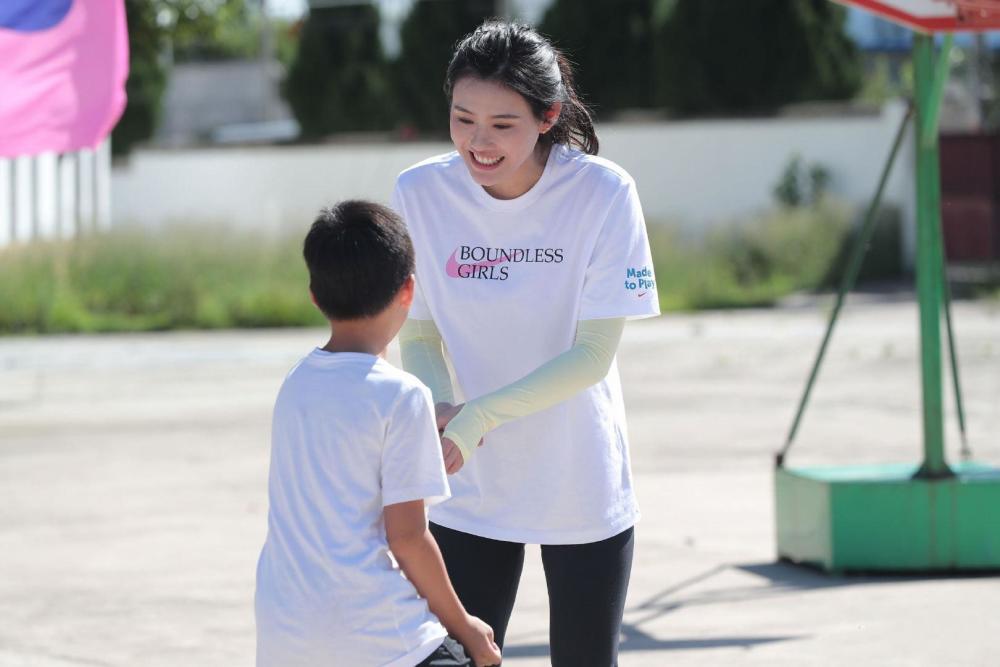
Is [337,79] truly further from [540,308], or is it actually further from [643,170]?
[540,308]

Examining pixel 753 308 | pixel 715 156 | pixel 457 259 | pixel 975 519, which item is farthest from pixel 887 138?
pixel 457 259

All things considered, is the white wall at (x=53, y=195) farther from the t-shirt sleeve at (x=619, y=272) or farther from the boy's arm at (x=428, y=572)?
the boy's arm at (x=428, y=572)

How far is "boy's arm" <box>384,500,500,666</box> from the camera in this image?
2.54 metres

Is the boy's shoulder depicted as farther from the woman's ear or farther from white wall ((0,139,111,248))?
white wall ((0,139,111,248))

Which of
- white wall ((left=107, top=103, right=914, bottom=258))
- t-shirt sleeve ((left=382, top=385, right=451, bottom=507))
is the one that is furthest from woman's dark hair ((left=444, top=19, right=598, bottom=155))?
white wall ((left=107, top=103, right=914, bottom=258))

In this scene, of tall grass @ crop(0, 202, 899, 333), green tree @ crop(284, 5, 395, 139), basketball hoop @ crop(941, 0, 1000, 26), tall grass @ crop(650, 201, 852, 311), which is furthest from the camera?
green tree @ crop(284, 5, 395, 139)

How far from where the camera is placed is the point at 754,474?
27.5 feet

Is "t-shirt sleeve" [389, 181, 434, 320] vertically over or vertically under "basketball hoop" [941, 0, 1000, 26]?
under

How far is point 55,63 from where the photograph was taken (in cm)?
457

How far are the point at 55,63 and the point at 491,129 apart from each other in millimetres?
2037

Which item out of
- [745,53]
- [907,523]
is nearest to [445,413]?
[907,523]

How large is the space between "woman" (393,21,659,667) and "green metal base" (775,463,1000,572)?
2916 mm

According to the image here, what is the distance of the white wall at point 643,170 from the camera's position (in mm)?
24406

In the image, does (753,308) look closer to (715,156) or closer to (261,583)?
(715,156)
